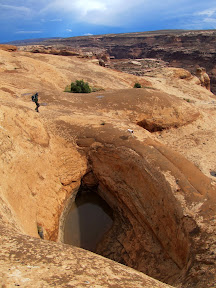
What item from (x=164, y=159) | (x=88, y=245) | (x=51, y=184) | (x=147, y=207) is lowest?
(x=88, y=245)

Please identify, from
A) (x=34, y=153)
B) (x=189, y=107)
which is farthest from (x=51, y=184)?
(x=189, y=107)

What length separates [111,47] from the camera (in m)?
102

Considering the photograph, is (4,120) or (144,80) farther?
(144,80)

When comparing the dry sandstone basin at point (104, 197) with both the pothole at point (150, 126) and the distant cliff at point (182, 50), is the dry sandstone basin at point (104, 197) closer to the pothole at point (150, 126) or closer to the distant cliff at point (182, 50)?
the pothole at point (150, 126)

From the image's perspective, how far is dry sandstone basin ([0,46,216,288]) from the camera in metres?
4.72

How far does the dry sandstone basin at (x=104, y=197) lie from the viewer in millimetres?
4723

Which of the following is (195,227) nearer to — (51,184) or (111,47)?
(51,184)

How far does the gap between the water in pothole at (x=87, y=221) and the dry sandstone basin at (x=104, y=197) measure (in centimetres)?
35

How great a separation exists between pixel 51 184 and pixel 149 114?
1025 centimetres

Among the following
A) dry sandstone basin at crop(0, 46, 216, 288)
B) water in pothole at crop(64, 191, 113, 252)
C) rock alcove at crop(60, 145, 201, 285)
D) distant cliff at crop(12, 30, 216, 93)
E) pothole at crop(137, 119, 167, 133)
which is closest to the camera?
dry sandstone basin at crop(0, 46, 216, 288)

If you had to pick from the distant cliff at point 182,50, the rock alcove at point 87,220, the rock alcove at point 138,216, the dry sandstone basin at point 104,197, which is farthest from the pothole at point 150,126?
the distant cliff at point 182,50

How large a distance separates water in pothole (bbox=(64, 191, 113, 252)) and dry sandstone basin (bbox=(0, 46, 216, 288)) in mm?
347

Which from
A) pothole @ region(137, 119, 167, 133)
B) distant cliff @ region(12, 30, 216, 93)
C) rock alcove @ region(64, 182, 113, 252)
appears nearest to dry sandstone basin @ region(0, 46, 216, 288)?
rock alcove @ region(64, 182, 113, 252)

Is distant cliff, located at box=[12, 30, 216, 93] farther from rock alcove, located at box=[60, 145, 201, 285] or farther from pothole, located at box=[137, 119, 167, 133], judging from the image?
rock alcove, located at box=[60, 145, 201, 285]
